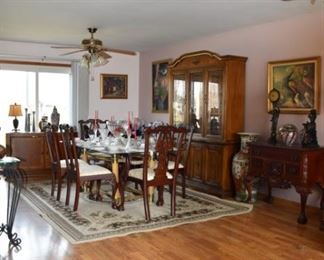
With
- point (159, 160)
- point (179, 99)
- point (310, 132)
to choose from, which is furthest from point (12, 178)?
point (179, 99)

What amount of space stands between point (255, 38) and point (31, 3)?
294 centimetres

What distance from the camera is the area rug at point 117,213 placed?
12.4ft

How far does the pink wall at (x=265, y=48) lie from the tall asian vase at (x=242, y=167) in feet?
1.08

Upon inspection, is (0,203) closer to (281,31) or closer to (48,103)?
(48,103)

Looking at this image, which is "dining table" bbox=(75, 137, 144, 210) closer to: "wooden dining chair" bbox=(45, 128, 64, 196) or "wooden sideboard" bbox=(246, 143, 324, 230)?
"wooden dining chair" bbox=(45, 128, 64, 196)

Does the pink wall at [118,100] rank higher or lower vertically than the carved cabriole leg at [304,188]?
higher

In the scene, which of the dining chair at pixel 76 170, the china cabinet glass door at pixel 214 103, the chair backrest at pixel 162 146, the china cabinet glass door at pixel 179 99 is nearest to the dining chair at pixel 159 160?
the chair backrest at pixel 162 146

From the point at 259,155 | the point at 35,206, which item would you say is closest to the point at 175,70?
the point at 259,155

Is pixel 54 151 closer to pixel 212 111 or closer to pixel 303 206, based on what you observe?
pixel 212 111

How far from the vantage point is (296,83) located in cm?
480

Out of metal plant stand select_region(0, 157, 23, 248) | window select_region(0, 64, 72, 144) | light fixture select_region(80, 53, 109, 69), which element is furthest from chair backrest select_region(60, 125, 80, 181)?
window select_region(0, 64, 72, 144)

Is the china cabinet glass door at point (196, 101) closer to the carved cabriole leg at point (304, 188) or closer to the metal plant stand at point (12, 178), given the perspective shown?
the carved cabriole leg at point (304, 188)

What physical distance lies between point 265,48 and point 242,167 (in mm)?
1632

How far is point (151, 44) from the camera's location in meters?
7.06
